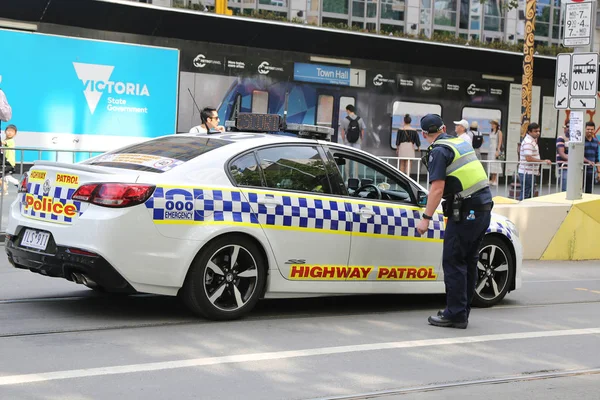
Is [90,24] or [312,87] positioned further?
[312,87]

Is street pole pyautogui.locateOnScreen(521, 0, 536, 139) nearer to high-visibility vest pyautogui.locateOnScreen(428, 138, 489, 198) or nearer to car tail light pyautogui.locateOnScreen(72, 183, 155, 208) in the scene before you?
high-visibility vest pyautogui.locateOnScreen(428, 138, 489, 198)

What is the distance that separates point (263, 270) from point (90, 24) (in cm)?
1253

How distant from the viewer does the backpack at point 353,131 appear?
22.3 meters

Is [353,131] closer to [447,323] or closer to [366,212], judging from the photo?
[366,212]

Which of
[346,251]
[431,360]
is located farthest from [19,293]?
[431,360]

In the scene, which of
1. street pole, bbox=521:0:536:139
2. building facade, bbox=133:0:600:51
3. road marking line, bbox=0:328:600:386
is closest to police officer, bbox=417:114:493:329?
road marking line, bbox=0:328:600:386

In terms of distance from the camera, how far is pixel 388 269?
303 inches

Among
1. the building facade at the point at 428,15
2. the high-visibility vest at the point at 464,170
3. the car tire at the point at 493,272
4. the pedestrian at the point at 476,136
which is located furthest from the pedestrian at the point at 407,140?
the high-visibility vest at the point at 464,170

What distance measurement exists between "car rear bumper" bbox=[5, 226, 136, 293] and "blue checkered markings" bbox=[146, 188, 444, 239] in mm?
Result: 477

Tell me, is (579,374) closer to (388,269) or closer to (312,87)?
(388,269)

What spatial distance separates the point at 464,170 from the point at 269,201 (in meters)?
1.48

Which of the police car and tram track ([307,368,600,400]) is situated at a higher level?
the police car

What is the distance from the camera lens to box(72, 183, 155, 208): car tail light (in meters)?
6.42

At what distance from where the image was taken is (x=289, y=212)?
7086mm
